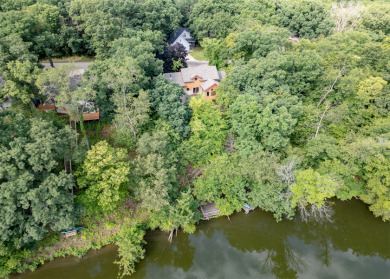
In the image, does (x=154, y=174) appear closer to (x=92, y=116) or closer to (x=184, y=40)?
(x=92, y=116)

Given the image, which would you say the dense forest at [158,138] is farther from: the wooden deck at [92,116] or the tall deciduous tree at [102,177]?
the wooden deck at [92,116]

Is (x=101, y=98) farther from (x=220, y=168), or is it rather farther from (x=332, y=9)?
(x=332, y=9)

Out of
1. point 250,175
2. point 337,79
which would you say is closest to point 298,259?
point 250,175

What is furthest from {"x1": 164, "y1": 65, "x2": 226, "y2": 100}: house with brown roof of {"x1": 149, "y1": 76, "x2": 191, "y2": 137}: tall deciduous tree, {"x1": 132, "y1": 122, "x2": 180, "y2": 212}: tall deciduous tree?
{"x1": 132, "y1": 122, "x2": 180, "y2": 212}: tall deciduous tree

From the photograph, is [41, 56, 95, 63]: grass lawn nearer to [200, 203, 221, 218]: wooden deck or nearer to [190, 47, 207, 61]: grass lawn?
[190, 47, 207, 61]: grass lawn

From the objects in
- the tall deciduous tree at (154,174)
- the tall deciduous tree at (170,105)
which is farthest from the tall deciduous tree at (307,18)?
the tall deciduous tree at (154,174)

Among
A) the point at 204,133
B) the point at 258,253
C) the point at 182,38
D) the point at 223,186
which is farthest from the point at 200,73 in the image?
the point at 258,253
